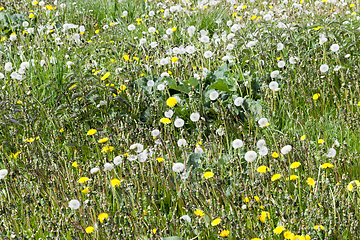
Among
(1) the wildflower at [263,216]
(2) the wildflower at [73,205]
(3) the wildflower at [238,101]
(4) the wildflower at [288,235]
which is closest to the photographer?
(4) the wildflower at [288,235]

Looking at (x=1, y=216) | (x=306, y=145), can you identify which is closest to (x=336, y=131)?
(x=306, y=145)

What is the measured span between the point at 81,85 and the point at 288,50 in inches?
72.9

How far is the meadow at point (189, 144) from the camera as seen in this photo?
1887mm

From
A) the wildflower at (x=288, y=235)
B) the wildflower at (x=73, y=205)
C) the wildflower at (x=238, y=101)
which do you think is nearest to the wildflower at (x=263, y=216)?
the wildflower at (x=288, y=235)

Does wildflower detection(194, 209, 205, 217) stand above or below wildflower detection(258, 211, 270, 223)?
above

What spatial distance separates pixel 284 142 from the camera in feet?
7.57

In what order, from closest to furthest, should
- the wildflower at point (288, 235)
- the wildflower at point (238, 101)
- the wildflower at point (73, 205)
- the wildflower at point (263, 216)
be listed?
1. the wildflower at point (288, 235)
2. the wildflower at point (263, 216)
3. the wildflower at point (73, 205)
4. the wildflower at point (238, 101)

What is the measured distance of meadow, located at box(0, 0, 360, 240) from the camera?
1.89 metres

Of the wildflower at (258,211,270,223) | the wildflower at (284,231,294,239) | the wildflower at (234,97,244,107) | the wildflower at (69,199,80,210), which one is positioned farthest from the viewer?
the wildflower at (234,97,244,107)

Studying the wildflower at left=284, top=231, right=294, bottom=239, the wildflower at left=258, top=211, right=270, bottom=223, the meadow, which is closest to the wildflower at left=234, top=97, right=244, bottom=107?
the meadow

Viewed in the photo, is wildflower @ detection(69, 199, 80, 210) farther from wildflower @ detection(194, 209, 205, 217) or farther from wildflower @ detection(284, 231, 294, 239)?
wildflower @ detection(284, 231, 294, 239)

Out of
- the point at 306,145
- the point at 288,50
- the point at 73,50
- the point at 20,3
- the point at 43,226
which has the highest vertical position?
the point at 20,3

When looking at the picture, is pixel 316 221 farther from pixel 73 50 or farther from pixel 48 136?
pixel 73 50

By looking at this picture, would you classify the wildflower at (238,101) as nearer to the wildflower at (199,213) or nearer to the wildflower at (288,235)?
the wildflower at (199,213)
